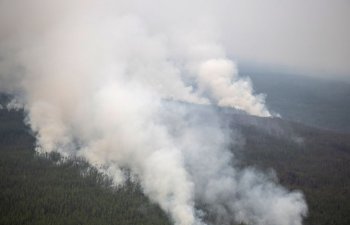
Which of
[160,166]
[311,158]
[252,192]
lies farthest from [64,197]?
[311,158]

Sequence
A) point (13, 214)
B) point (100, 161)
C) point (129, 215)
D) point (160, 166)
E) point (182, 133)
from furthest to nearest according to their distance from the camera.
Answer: point (182, 133) < point (100, 161) < point (160, 166) < point (129, 215) < point (13, 214)

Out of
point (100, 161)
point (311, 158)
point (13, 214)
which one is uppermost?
point (311, 158)

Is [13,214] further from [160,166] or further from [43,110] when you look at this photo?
[43,110]

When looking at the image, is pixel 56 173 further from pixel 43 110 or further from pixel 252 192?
pixel 252 192

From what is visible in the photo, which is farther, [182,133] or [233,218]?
[182,133]

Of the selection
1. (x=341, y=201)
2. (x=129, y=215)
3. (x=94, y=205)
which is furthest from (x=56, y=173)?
(x=341, y=201)

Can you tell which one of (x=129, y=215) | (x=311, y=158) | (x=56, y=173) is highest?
(x=311, y=158)

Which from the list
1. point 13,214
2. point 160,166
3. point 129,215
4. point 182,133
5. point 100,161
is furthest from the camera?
point 182,133

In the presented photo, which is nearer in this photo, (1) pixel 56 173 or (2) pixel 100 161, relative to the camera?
(1) pixel 56 173

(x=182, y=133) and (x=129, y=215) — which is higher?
(x=182, y=133)
